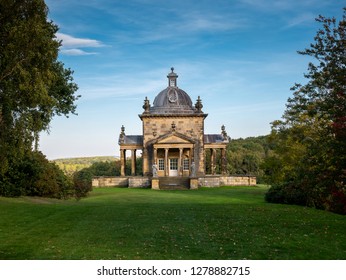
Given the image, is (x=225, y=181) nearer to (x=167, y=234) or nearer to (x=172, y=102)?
(x=172, y=102)

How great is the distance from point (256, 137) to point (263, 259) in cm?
10307

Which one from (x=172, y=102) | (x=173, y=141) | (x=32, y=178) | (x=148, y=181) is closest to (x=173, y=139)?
(x=173, y=141)

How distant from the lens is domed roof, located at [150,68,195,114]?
5691 centimetres

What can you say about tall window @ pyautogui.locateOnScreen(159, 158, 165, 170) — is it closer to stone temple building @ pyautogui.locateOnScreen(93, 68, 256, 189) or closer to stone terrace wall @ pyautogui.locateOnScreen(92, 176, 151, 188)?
stone temple building @ pyautogui.locateOnScreen(93, 68, 256, 189)

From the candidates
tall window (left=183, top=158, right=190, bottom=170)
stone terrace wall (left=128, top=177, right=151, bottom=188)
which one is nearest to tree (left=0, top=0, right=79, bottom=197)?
stone terrace wall (left=128, top=177, right=151, bottom=188)

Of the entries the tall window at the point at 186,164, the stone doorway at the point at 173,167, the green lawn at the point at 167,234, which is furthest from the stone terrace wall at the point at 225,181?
the green lawn at the point at 167,234

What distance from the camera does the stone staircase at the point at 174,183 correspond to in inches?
1957

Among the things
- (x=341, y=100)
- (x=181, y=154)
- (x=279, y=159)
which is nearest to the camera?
(x=341, y=100)

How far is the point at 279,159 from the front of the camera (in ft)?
122

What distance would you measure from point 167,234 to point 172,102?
43.9 meters

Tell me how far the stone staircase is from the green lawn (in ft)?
91.6

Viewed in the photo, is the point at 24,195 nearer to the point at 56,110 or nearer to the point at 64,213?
the point at 56,110

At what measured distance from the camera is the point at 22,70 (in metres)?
21.2

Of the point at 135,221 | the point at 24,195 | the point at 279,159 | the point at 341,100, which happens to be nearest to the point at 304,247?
the point at 341,100
